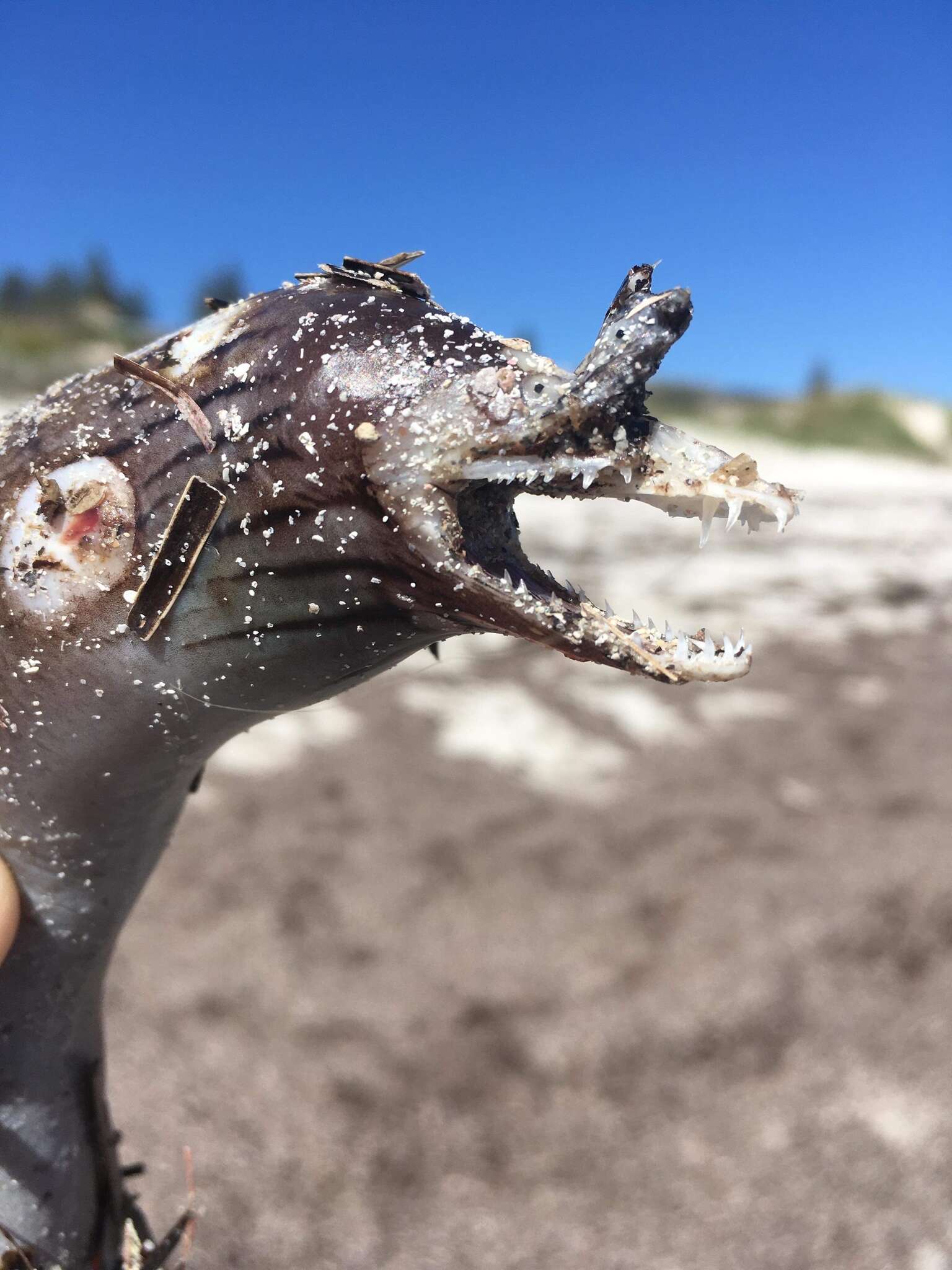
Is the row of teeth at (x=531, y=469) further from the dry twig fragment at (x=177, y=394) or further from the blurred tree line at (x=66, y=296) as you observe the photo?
the blurred tree line at (x=66, y=296)

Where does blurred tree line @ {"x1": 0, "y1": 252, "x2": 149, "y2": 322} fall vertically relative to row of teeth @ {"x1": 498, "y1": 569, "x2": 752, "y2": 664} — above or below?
above

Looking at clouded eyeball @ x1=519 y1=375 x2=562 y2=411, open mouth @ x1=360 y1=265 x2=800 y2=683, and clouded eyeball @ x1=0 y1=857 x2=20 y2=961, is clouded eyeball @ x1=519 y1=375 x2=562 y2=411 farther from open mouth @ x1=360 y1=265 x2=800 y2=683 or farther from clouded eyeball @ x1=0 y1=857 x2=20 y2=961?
clouded eyeball @ x1=0 y1=857 x2=20 y2=961

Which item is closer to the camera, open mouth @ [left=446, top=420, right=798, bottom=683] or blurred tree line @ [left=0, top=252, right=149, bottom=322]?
open mouth @ [left=446, top=420, right=798, bottom=683]

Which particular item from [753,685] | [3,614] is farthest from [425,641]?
[753,685]

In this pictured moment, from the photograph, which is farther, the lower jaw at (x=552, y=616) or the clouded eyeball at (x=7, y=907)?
the clouded eyeball at (x=7, y=907)

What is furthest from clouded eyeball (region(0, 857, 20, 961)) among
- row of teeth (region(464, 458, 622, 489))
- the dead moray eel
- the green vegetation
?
the green vegetation

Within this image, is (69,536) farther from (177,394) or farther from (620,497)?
(620,497)

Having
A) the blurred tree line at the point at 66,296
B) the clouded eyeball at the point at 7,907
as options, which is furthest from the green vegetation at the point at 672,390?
the clouded eyeball at the point at 7,907
